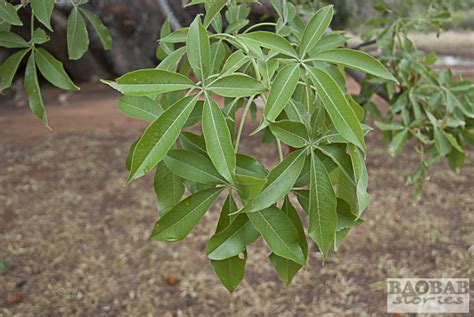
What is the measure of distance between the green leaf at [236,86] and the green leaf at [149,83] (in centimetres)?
3

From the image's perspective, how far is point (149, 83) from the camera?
577 millimetres

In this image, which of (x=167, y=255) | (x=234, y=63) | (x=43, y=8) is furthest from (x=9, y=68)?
(x=167, y=255)

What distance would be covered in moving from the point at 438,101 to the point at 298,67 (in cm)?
93

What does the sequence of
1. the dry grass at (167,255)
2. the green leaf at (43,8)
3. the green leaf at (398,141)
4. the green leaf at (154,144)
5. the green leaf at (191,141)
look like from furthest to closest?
the dry grass at (167,255) → the green leaf at (398,141) → the green leaf at (43,8) → the green leaf at (191,141) → the green leaf at (154,144)

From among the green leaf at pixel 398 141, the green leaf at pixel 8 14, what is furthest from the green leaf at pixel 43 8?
the green leaf at pixel 398 141

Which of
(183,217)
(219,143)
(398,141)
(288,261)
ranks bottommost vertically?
(398,141)

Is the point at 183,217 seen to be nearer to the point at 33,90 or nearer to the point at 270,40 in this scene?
the point at 270,40

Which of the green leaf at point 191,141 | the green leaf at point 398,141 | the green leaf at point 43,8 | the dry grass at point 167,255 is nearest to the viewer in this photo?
the green leaf at point 191,141

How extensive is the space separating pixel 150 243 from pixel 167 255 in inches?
5.3

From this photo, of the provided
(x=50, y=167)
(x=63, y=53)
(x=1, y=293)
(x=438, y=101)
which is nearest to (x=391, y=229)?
(x=438, y=101)

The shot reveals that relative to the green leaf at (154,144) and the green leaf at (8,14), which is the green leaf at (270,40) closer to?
the green leaf at (154,144)

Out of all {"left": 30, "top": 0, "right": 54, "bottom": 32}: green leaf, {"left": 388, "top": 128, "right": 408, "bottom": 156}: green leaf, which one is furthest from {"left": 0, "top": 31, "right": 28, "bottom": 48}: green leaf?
{"left": 388, "top": 128, "right": 408, "bottom": 156}: green leaf

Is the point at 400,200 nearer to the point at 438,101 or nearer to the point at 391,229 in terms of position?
the point at 391,229

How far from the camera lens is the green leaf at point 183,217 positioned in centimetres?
65
